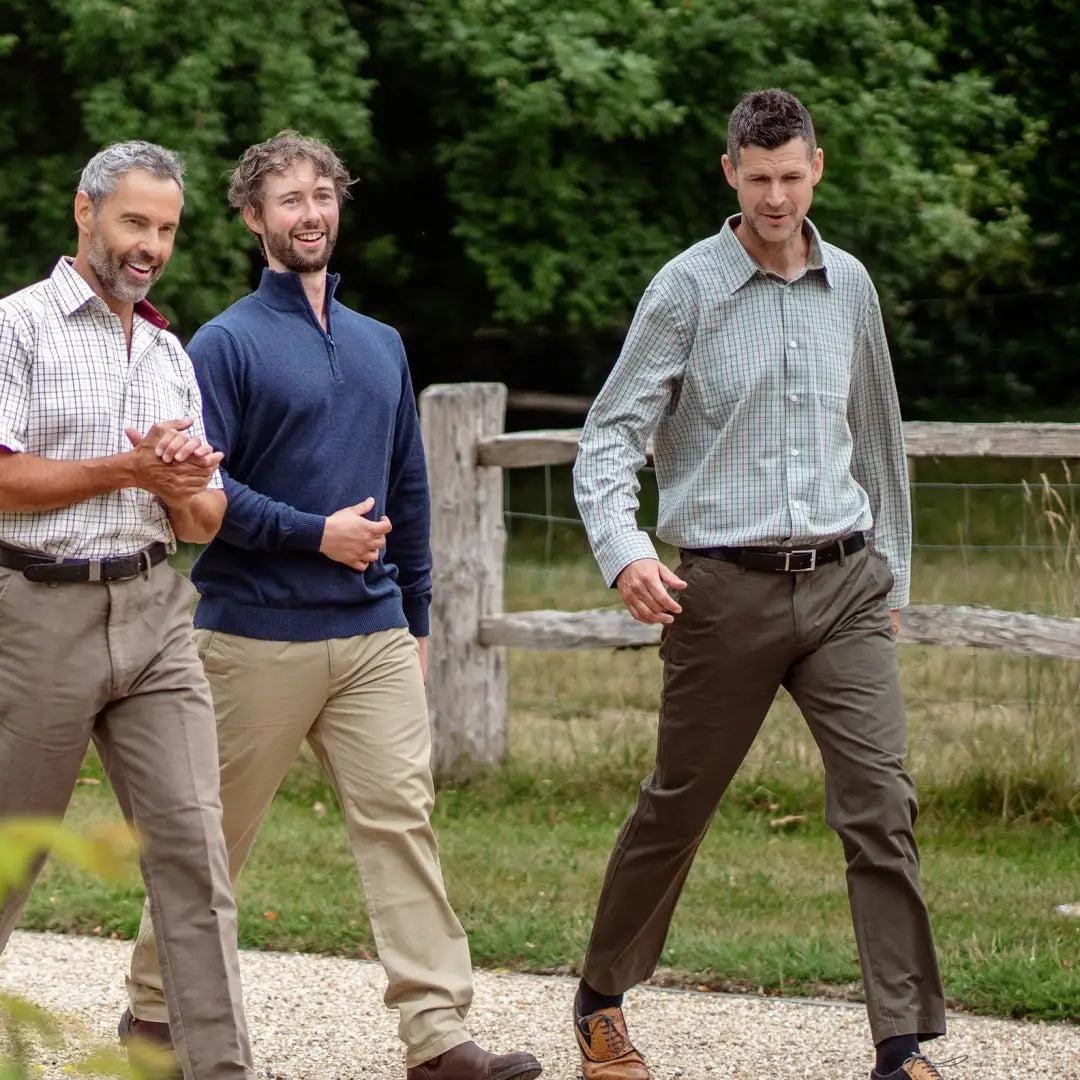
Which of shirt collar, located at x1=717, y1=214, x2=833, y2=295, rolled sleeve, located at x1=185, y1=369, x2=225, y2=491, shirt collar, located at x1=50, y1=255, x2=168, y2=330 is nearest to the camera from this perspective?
shirt collar, located at x1=50, y1=255, x2=168, y2=330

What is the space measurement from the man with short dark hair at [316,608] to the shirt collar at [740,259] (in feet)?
2.59

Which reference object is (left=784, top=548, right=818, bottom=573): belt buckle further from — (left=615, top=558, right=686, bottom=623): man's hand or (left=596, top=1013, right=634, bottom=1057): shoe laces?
(left=596, top=1013, right=634, bottom=1057): shoe laces

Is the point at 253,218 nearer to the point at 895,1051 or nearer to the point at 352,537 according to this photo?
the point at 352,537

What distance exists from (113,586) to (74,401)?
350 mm

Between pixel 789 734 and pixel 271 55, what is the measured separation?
736cm

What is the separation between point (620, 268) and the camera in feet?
48.1

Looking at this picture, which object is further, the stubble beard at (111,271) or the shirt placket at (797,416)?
the shirt placket at (797,416)

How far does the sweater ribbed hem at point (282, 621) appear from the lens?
4.02 metres

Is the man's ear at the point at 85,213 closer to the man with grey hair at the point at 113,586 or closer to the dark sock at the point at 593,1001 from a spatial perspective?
the man with grey hair at the point at 113,586

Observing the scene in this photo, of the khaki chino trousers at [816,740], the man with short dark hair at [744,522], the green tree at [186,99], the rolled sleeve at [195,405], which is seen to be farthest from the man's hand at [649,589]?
the green tree at [186,99]

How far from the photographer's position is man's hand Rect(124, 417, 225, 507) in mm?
3369

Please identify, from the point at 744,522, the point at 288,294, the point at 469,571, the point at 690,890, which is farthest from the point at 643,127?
the point at 744,522

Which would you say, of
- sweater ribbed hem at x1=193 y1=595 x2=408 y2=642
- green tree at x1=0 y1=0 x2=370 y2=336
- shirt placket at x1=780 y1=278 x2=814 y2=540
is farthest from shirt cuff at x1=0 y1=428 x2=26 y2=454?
green tree at x1=0 y1=0 x2=370 y2=336

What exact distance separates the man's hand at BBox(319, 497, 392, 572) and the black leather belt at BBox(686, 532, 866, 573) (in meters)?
0.73
